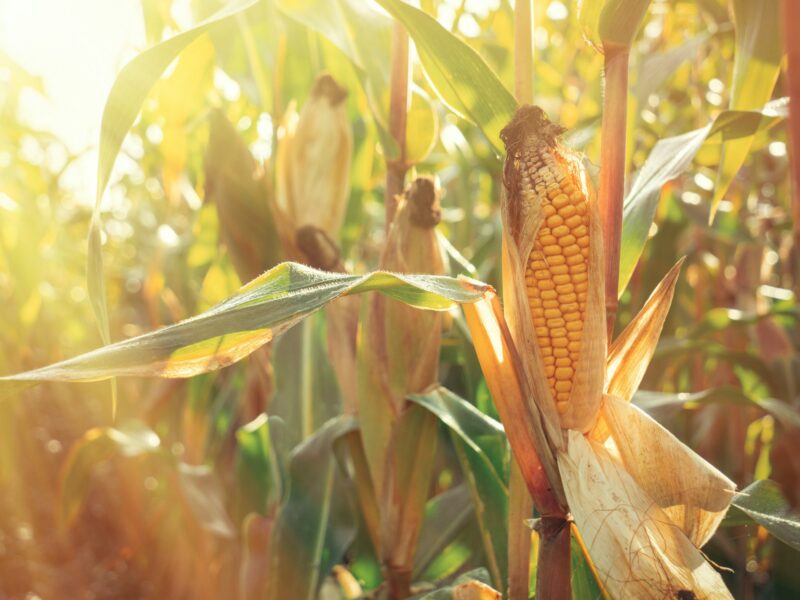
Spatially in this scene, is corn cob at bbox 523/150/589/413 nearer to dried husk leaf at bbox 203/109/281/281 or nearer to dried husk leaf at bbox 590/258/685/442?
dried husk leaf at bbox 590/258/685/442

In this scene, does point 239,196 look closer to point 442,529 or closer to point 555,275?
point 442,529

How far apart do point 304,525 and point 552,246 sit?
0.76 meters

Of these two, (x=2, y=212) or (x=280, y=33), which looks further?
(x=2, y=212)

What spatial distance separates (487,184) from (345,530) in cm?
172

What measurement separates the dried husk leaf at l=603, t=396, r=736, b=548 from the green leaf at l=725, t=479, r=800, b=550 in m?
0.08

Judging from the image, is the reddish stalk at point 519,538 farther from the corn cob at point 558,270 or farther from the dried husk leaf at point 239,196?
the dried husk leaf at point 239,196

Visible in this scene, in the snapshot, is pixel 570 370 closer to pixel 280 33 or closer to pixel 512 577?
pixel 512 577

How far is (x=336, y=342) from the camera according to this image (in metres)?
1.42

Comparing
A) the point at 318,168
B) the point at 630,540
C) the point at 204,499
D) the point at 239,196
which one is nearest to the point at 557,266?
the point at 630,540

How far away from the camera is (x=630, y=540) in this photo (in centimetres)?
74

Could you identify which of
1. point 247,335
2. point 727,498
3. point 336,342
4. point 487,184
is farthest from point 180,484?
point 487,184

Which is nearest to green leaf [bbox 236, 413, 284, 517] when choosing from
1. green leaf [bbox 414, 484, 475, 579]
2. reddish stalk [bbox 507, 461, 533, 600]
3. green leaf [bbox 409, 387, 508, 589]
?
green leaf [bbox 414, 484, 475, 579]

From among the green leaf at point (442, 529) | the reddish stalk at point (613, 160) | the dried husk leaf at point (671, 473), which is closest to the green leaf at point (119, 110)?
the reddish stalk at point (613, 160)

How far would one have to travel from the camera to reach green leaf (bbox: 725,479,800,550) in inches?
33.6
